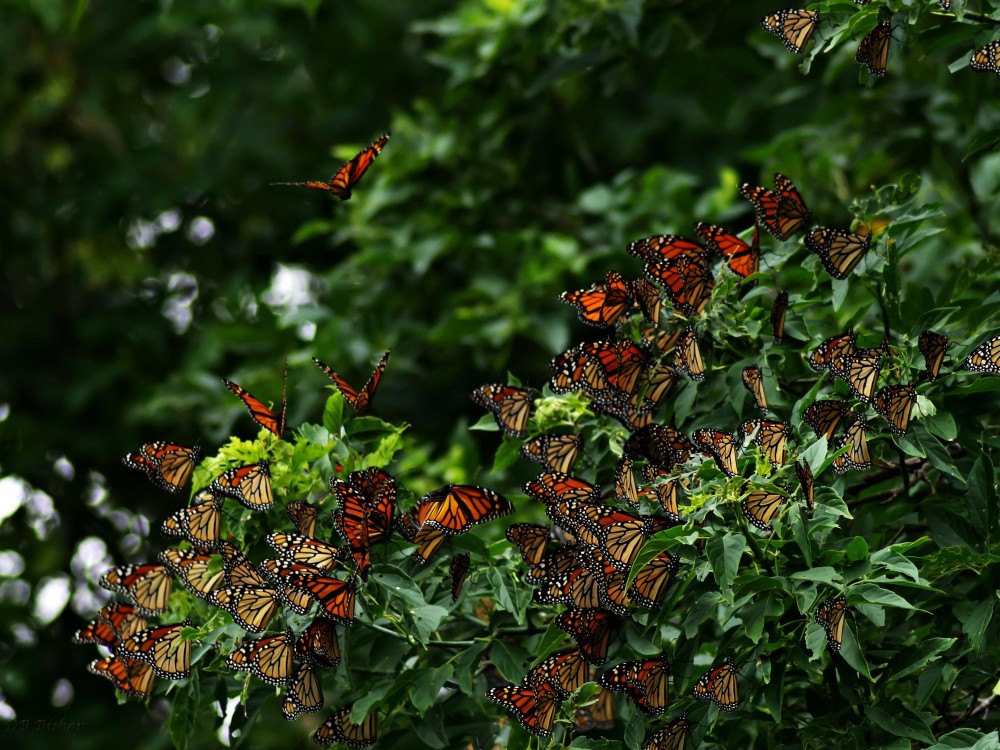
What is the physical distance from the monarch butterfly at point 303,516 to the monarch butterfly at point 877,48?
1332 millimetres

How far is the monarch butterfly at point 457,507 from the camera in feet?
6.98

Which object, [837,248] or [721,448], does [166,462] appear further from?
[837,248]

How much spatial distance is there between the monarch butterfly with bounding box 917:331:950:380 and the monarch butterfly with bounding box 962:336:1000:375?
52 mm

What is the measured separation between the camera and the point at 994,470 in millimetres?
2139

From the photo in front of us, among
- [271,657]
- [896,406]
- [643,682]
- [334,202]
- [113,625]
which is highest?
[896,406]

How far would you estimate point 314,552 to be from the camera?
6.80 ft

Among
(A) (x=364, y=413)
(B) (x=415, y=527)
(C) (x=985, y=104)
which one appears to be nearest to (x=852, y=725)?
(B) (x=415, y=527)

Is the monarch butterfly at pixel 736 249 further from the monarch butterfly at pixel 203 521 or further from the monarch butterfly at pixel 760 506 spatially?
the monarch butterfly at pixel 203 521

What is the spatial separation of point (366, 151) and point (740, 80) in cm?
373

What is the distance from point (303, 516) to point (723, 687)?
818mm

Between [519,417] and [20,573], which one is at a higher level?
[519,417]

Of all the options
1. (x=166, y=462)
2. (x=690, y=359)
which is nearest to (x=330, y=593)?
(x=166, y=462)

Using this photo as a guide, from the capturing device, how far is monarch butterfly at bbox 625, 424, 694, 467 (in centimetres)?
212

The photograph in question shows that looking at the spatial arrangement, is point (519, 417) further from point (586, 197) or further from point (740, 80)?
point (740, 80)
